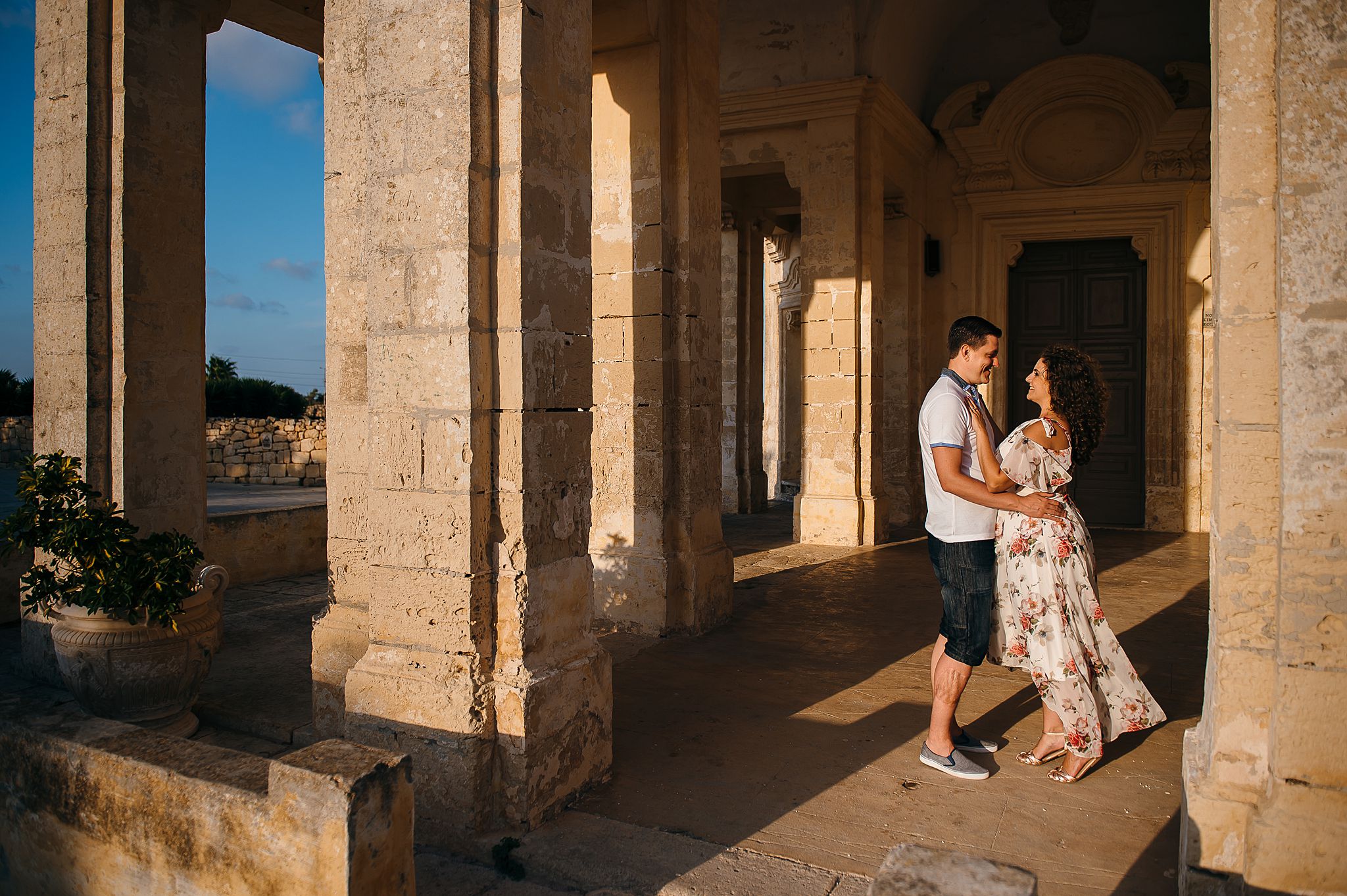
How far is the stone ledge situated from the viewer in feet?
Result: 6.61

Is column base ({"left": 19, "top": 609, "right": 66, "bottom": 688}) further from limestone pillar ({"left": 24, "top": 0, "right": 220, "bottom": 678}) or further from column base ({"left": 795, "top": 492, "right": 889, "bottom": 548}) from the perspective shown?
column base ({"left": 795, "top": 492, "right": 889, "bottom": 548})

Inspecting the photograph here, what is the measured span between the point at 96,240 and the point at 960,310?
8530 millimetres

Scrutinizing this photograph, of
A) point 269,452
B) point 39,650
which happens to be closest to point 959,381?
point 39,650

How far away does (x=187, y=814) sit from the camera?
2.22 meters

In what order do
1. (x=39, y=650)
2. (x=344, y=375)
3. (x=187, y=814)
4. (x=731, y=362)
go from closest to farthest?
(x=187, y=814) < (x=344, y=375) < (x=39, y=650) < (x=731, y=362)

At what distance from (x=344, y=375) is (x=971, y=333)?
8.18 feet

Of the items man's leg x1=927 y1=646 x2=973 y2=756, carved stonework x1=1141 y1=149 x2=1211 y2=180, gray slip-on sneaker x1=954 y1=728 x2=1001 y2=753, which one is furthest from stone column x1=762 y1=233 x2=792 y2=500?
man's leg x1=927 y1=646 x2=973 y2=756

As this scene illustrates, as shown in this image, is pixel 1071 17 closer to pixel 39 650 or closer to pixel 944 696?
pixel 944 696

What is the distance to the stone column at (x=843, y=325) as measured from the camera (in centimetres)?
873

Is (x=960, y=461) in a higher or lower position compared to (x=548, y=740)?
higher

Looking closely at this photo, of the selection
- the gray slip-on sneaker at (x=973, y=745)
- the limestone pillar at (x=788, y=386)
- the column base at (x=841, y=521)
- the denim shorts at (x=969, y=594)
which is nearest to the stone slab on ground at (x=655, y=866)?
the denim shorts at (x=969, y=594)

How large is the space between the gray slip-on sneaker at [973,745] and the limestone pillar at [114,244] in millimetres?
4181

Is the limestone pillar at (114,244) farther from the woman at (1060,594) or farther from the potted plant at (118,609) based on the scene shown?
the woman at (1060,594)

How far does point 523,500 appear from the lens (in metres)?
2.96
